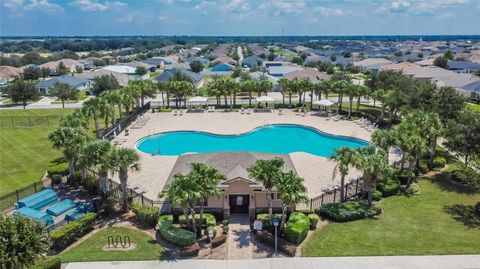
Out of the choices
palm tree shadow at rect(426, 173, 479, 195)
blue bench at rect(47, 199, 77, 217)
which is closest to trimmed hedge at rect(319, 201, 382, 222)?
palm tree shadow at rect(426, 173, 479, 195)

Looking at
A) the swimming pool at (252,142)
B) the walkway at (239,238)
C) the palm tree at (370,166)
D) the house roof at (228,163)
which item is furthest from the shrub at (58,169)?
the palm tree at (370,166)

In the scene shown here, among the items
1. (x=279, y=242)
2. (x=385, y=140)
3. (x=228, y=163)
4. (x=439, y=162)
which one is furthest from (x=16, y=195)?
(x=439, y=162)

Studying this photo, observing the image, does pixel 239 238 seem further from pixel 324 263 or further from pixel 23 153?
pixel 23 153

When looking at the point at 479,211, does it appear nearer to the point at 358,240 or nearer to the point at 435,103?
the point at 358,240

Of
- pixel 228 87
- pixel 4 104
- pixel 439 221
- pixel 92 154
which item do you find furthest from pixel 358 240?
pixel 4 104

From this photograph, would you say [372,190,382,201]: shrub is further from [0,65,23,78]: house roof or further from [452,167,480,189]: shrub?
[0,65,23,78]: house roof

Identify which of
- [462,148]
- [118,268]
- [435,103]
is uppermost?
[435,103]

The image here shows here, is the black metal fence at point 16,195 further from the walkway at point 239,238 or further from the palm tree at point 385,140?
the palm tree at point 385,140
